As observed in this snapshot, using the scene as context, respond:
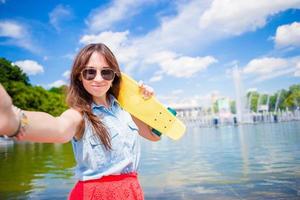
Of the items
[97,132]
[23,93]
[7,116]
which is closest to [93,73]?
[97,132]

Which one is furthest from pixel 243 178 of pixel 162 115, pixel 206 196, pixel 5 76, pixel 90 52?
pixel 5 76

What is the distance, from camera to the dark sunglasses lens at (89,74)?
175 centimetres

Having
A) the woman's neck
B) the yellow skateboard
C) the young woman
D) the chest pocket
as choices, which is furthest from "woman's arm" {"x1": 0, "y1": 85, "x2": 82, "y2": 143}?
the yellow skateboard

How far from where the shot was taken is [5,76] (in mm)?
46625

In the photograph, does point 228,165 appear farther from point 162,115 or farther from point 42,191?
point 162,115

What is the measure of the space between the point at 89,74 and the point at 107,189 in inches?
22.5

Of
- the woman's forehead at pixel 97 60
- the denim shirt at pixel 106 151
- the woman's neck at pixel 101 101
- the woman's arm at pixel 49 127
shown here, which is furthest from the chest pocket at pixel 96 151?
the woman's forehead at pixel 97 60

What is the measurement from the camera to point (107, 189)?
1583mm

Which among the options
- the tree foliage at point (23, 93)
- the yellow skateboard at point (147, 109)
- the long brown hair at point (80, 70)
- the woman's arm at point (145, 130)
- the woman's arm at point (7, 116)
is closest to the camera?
the woman's arm at point (7, 116)

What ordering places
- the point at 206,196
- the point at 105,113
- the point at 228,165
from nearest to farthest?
the point at 105,113 < the point at 206,196 < the point at 228,165

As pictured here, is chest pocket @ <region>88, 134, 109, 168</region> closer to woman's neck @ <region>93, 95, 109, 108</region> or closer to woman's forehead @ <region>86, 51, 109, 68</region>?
woman's neck @ <region>93, 95, 109, 108</region>

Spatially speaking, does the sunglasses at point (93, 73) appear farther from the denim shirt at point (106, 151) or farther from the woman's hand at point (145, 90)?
the woman's hand at point (145, 90)

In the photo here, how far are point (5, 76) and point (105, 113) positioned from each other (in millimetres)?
48883

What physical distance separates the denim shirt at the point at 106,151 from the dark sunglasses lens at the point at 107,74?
148 millimetres
